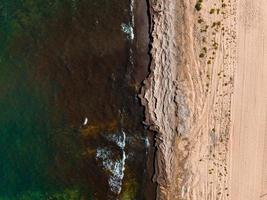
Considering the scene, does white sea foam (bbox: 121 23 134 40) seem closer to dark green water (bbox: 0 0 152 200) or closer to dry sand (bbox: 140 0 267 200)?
dark green water (bbox: 0 0 152 200)

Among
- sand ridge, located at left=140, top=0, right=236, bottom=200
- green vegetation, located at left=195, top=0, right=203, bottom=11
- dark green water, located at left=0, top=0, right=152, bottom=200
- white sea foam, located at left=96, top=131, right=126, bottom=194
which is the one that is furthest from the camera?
white sea foam, located at left=96, top=131, right=126, bottom=194

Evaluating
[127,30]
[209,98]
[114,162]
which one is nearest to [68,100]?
[114,162]

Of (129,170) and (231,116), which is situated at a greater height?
(231,116)

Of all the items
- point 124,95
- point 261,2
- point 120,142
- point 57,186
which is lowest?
point 57,186

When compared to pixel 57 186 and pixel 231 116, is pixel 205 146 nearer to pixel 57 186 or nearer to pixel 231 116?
pixel 231 116

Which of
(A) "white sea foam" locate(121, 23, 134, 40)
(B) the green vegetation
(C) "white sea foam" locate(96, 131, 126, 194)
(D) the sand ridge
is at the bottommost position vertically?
(C) "white sea foam" locate(96, 131, 126, 194)

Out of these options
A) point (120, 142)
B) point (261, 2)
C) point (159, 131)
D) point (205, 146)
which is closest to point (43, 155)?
point (120, 142)

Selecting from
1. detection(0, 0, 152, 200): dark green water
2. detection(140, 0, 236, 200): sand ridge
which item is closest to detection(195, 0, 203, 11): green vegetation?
detection(140, 0, 236, 200): sand ridge

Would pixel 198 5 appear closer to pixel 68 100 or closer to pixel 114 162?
pixel 68 100
